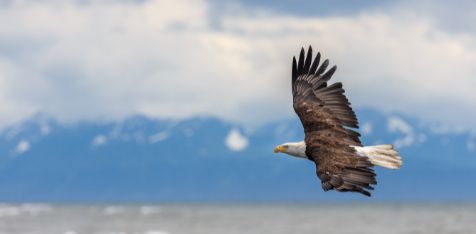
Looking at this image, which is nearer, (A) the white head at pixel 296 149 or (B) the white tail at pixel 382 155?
(B) the white tail at pixel 382 155

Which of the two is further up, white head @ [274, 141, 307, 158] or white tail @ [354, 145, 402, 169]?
white head @ [274, 141, 307, 158]

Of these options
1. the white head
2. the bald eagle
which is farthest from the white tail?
the white head

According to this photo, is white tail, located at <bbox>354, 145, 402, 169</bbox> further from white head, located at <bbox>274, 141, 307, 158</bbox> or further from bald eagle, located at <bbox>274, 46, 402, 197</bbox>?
white head, located at <bbox>274, 141, 307, 158</bbox>

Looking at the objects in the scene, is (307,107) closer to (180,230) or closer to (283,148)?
(283,148)

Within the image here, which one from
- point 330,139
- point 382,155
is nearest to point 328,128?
point 330,139

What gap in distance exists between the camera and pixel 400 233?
7594cm

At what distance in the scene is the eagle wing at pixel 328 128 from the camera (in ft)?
51.5

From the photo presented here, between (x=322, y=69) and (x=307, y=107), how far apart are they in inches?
31.1

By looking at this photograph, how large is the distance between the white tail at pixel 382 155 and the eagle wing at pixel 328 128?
141mm

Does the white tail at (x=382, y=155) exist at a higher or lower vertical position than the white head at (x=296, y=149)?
lower

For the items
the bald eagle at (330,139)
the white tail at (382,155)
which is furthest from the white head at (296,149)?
the white tail at (382,155)

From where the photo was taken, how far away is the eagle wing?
15695 mm

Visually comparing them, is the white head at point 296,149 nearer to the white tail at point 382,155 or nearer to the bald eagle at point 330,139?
the bald eagle at point 330,139

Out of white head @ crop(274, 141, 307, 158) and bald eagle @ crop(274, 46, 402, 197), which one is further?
white head @ crop(274, 141, 307, 158)
